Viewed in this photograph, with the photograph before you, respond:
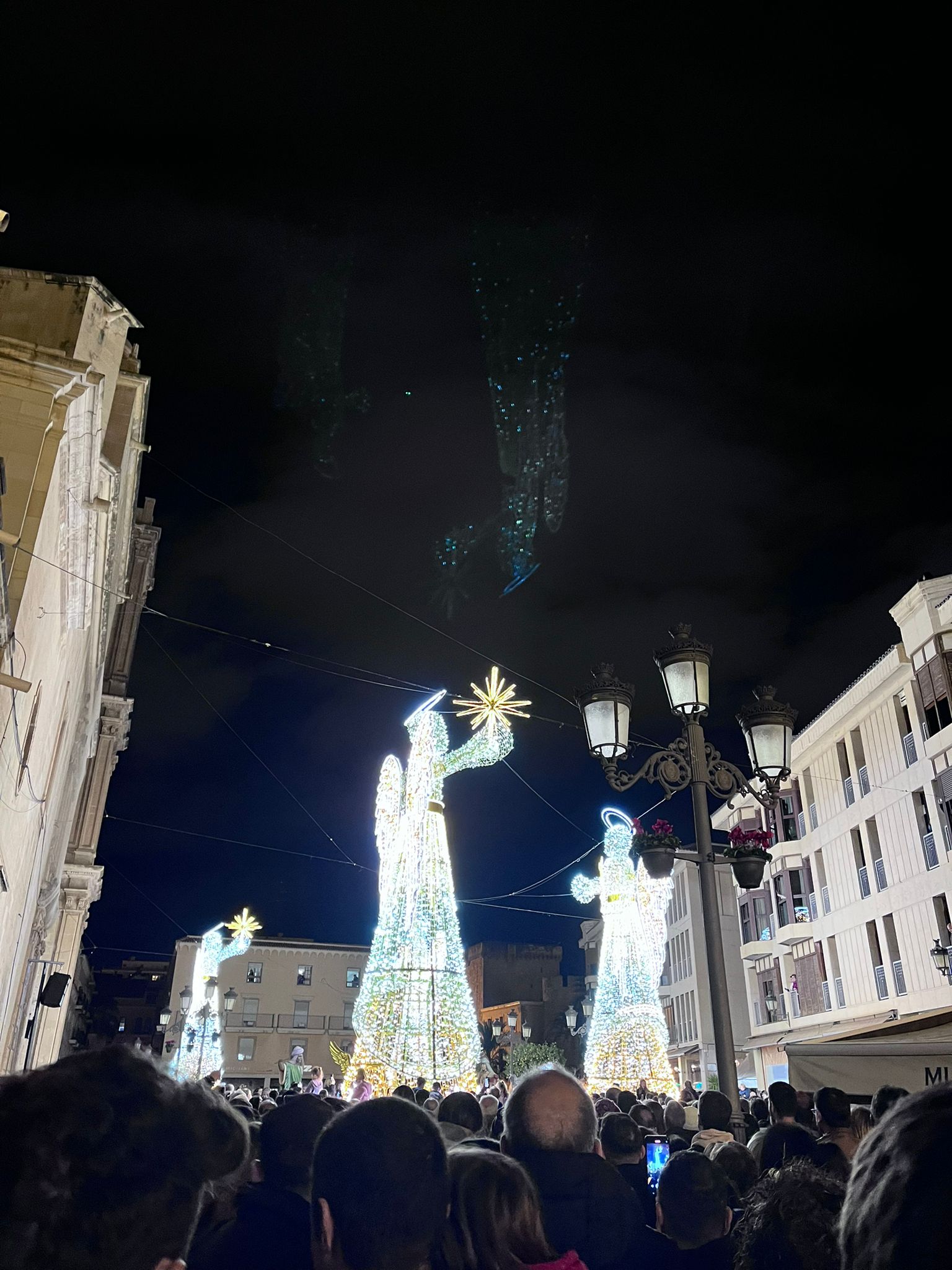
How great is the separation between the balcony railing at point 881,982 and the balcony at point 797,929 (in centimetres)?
451

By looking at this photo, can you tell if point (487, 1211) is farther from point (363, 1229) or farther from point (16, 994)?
point (16, 994)

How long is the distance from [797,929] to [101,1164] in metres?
34.0

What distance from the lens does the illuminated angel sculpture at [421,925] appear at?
14.2 metres

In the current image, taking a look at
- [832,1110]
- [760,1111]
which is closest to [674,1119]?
[760,1111]

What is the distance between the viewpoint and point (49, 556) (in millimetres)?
10469

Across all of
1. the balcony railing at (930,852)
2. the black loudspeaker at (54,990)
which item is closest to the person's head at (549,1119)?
the black loudspeaker at (54,990)

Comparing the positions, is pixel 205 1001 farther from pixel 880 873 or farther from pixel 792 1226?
pixel 792 1226

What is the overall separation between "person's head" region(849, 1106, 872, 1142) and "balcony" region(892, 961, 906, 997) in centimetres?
2217

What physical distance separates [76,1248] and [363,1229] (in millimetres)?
822

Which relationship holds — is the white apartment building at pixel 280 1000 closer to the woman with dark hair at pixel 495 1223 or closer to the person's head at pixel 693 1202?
the person's head at pixel 693 1202

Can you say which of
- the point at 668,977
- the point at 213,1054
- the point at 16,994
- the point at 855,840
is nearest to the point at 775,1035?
the point at 855,840

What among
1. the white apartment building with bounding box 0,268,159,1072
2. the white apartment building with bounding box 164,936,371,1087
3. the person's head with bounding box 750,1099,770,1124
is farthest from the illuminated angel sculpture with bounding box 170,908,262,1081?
the person's head with bounding box 750,1099,770,1124

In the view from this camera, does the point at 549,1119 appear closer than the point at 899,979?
Yes

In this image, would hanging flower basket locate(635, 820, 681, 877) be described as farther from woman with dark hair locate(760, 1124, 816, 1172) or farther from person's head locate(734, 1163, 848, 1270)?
person's head locate(734, 1163, 848, 1270)
